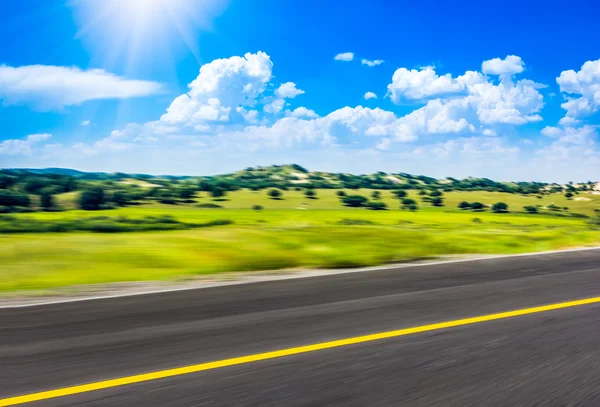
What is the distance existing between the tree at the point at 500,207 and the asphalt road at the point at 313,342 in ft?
102

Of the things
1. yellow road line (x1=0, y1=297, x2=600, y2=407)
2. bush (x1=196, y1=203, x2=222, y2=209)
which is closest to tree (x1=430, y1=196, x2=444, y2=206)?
bush (x1=196, y1=203, x2=222, y2=209)

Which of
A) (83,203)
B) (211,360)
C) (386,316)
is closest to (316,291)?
(386,316)

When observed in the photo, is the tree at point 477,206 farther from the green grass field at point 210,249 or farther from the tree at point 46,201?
the tree at point 46,201

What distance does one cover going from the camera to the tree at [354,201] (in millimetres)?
43022

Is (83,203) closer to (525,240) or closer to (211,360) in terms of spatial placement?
(525,240)

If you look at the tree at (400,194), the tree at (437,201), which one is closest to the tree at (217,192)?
the tree at (400,194)

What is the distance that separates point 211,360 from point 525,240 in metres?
15.2

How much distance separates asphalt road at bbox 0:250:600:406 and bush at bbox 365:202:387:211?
31716 mm

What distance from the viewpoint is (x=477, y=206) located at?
4059 cm

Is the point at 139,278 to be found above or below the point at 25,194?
below

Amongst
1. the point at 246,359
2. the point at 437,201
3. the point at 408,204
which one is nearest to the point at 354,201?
the point at 408,204

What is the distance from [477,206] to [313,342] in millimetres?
37367

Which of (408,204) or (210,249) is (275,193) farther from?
(210,249)

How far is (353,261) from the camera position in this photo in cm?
1252
